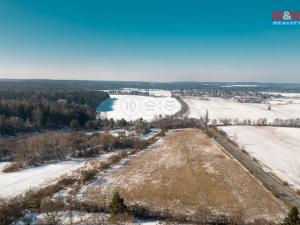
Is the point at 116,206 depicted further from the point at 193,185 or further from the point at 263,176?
the point at 263,176

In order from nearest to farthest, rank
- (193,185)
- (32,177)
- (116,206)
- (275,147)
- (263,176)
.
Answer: (116,206) < (193,185) < (32,177) < (263,176) < (275,147)

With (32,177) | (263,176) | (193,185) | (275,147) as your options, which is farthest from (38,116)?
(275,147)

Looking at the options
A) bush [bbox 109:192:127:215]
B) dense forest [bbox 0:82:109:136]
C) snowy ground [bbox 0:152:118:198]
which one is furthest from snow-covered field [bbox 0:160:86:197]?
dense forest [bbox 0:82:109:136]

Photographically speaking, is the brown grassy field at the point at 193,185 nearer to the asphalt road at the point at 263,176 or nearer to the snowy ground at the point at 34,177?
the asphalt road at the point at 263,176

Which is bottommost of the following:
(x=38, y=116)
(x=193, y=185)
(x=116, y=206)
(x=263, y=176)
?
(x=263, y=176)

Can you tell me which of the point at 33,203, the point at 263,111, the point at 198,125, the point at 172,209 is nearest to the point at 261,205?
the point at 172,209

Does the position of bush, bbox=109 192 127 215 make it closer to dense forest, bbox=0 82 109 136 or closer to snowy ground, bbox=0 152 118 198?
snowy ground, bbox=0 152 118 198
